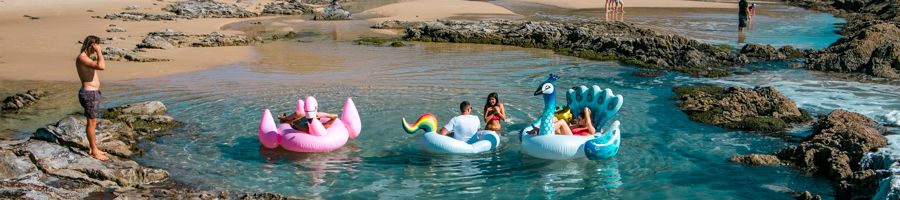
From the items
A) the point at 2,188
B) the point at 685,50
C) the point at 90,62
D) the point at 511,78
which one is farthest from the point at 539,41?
the point at 2,188

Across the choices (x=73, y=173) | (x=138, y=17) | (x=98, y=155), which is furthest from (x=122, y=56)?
(x=73, y=173)

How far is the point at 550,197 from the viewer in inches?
407

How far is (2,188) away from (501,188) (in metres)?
5.77

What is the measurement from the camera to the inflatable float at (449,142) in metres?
12.1

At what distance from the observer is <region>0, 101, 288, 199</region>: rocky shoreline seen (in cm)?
935

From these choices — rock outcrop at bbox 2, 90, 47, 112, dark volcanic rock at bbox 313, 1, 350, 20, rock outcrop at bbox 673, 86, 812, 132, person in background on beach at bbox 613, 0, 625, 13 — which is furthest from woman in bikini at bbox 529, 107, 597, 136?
A: person in background on beach at bbox 613, 0, 625, 13

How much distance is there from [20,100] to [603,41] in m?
16.4

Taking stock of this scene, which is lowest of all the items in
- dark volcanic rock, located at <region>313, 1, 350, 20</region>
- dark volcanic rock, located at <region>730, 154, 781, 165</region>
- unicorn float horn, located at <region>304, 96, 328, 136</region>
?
dark volcanic rock, located at <region>730, 154, 781, 165</region>

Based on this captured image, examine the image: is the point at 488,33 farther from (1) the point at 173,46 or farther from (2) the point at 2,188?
(2) the point at 2,188

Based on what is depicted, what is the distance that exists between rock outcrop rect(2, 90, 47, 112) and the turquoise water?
5.01 feet

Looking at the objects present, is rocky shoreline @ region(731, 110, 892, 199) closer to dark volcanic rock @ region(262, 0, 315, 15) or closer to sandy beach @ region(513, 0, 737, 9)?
dark volcanic rock @ region(262, 0, 315, 15)

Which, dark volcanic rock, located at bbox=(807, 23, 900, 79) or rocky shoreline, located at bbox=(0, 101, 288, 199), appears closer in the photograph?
rocky shoreline, located at bbox=(0, 101, 288, 199)

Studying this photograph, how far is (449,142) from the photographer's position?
12.1m

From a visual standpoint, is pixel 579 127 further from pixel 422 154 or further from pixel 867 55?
pixel 867 55
